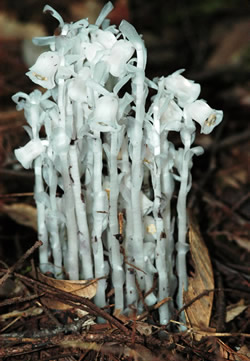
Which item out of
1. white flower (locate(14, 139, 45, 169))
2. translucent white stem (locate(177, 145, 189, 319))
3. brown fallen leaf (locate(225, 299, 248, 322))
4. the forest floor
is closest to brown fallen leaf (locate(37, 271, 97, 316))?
the forest floor

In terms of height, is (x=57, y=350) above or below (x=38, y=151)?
below

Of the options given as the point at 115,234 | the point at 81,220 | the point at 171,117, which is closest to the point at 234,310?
the point at 115,234

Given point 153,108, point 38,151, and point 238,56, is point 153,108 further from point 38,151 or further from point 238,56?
point 238,56

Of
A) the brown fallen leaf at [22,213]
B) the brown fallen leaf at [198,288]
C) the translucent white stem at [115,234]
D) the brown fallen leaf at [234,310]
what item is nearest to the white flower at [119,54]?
the translucent white stem at [115,234]

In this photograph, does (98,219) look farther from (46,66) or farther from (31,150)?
(46,66)

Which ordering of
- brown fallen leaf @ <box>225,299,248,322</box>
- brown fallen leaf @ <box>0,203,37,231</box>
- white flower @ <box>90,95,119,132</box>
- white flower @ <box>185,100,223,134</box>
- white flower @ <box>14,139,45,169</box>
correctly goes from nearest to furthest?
white flower @ <box>90,95,119,132</box>
white flower @ <box>185,100,223,134</box>
white flower @ <box>14,139,45,169</box>
brown fallen leaf @ <box>225,299,248,322</box>
brown fallen leaf @ <box>0,203,37,231</box>

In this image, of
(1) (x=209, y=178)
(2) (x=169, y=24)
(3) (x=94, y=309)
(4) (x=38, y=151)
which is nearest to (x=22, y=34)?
(2) (x=169, y=24)

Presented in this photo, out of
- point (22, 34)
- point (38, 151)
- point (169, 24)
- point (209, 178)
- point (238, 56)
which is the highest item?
point (169, 24)

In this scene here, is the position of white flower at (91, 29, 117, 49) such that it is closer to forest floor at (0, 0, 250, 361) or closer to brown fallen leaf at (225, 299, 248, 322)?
forest floor at (0, 0, 250, 361)
